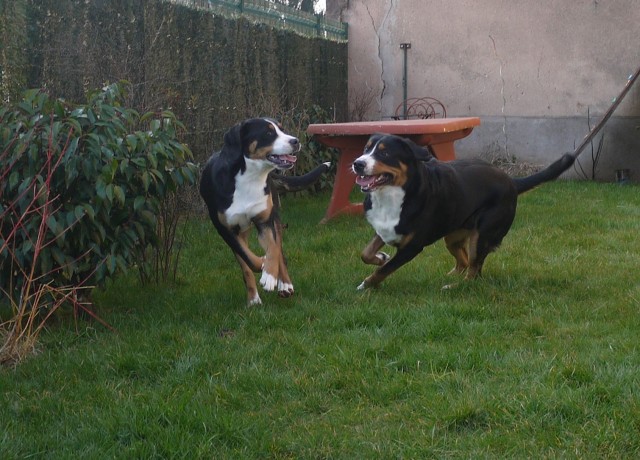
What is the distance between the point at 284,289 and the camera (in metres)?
5.25

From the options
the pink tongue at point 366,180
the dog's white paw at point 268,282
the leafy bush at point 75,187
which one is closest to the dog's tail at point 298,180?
the pink tongue at point 366,180

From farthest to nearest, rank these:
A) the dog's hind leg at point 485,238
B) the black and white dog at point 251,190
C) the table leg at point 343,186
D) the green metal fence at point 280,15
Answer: the green metal fence at point 280,15 → the table leg at point 343,186 → the dog's hind leg at point 485,238 → the black and white dog at point 251,190

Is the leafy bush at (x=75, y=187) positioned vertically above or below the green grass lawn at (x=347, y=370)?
above

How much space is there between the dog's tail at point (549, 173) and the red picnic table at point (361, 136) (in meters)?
1.54

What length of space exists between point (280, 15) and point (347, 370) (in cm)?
770

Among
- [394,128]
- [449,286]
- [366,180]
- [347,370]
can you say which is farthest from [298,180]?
[347,370]

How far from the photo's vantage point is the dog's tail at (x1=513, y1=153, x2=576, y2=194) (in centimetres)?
573

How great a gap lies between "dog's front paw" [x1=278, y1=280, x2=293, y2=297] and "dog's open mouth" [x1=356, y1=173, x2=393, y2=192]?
0.77m

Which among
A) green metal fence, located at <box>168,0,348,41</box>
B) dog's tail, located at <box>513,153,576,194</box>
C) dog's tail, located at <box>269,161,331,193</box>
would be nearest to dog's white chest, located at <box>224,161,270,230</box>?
dog's tail, located at <box>269,161,331,193</box>

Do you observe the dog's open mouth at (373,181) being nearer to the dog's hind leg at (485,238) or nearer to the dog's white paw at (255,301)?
the dog's hind leg at (485,238)

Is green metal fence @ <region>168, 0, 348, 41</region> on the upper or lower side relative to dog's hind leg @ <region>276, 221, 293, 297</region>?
upper

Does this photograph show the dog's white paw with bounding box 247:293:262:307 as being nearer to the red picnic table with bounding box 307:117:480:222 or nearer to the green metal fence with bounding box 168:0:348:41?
the red picnic table with bounding box 307:117:480:222

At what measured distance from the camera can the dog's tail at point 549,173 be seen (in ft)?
18.8

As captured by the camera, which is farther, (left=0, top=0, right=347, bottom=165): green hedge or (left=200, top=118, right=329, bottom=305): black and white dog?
(left=0, top=0, right=347, bottom=165): green hedge
